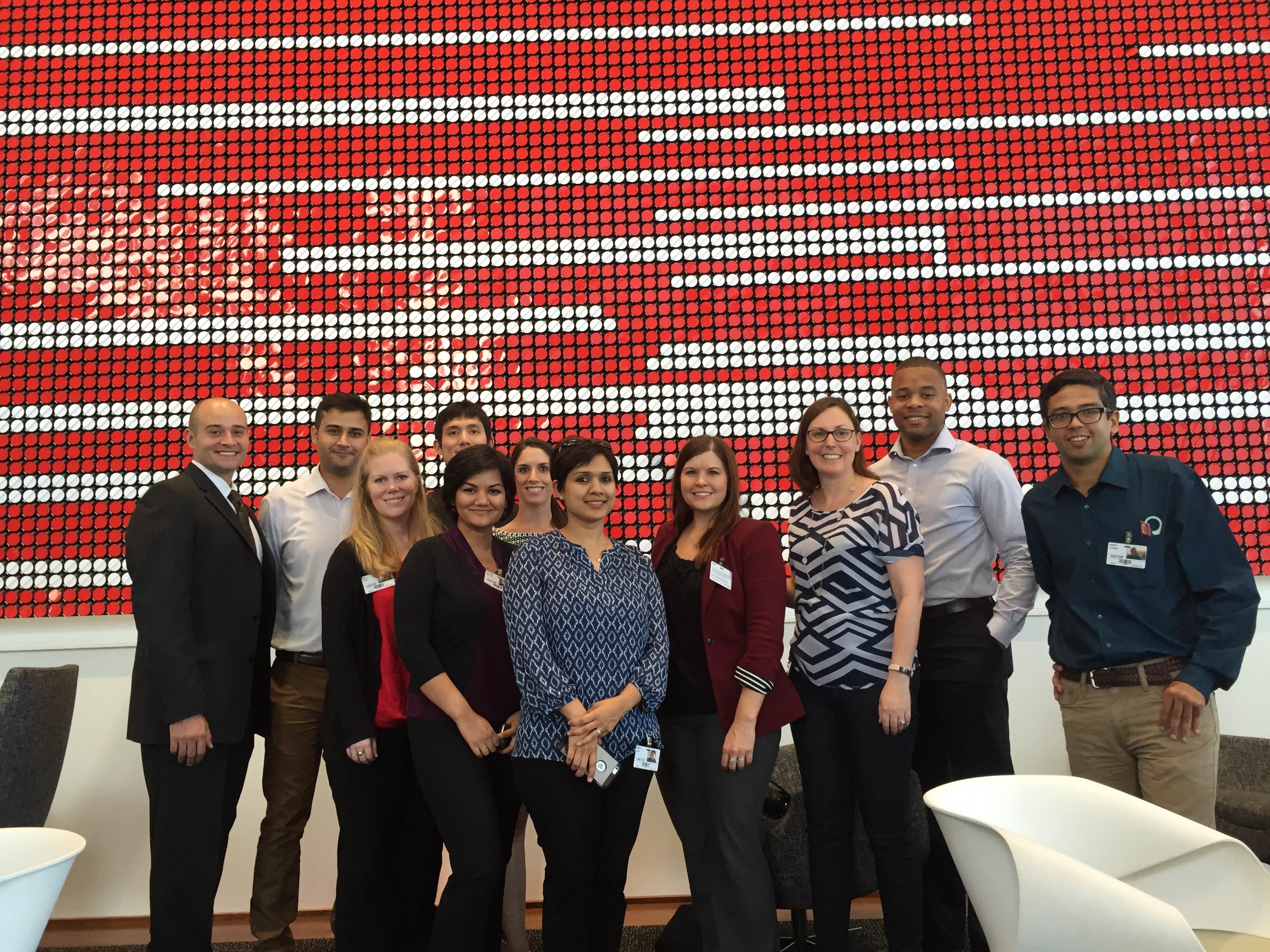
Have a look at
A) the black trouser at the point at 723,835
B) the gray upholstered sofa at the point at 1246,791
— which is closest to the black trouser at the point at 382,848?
the black trouser at the point at 723,835

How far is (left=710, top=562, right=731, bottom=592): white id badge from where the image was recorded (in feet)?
8.73

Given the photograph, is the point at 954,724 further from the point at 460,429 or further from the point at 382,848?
the point at 460,429

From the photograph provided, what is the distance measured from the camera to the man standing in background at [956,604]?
2873 millimetres

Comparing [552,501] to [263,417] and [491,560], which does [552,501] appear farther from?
[263,417]

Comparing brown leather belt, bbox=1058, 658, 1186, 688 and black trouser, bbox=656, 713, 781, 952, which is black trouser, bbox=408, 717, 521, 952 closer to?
black trouser, bbox=656, 713, 781, 952

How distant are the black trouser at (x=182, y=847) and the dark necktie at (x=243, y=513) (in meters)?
0.62

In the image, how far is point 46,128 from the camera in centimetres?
404

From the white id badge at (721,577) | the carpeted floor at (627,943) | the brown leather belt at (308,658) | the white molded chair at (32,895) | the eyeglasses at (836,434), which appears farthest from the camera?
the carpeted floor at (627,943)

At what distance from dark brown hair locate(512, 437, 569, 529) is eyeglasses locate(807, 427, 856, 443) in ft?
2.57

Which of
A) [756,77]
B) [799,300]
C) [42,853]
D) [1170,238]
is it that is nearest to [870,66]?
[756,77]

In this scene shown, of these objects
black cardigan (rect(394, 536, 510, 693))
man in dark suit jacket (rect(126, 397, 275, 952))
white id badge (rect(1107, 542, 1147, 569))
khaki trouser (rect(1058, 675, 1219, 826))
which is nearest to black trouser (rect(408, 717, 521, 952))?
black cardigan (rect(394, 536, 510, 693))

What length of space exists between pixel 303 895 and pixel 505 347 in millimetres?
2344

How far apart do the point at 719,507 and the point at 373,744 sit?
121 cm

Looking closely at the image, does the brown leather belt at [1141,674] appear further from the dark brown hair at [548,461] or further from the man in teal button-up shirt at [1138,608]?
the dark brown hair at [548,461]
